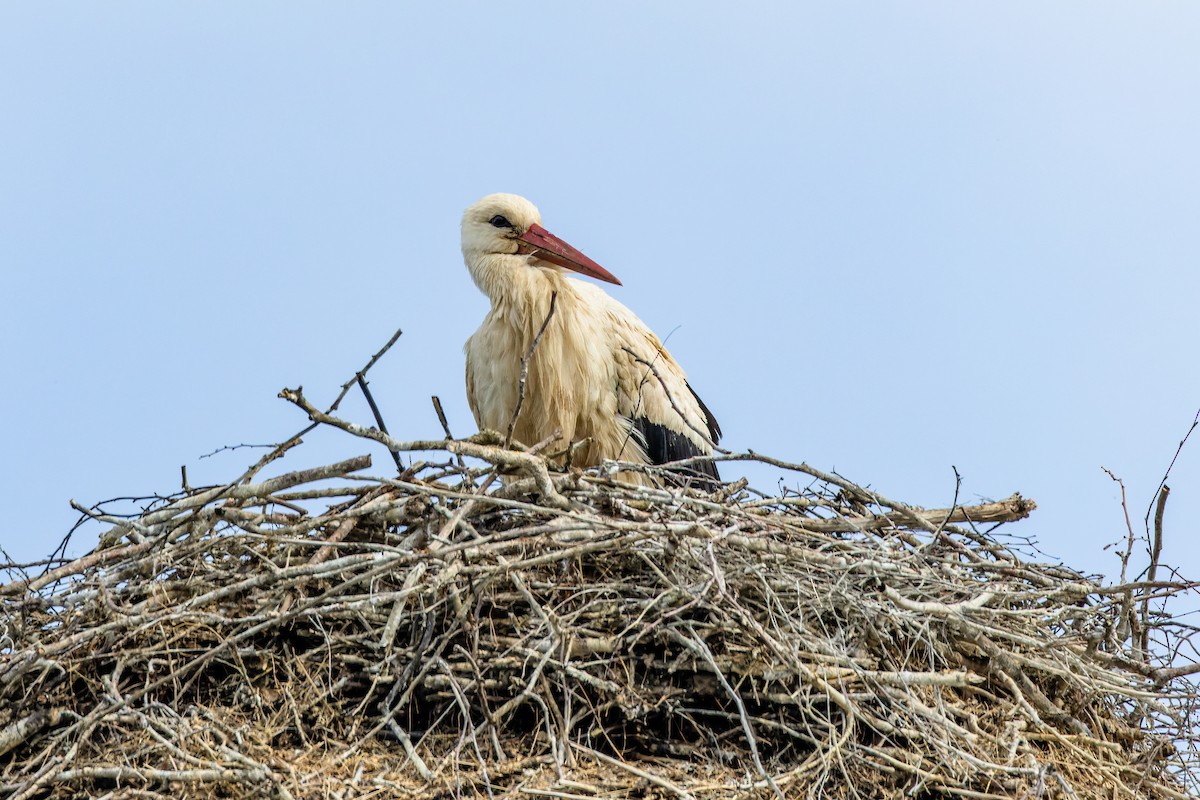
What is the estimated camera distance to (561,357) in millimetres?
4449

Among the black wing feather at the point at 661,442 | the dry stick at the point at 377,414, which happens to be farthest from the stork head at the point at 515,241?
the dry stick at the point at 377,414

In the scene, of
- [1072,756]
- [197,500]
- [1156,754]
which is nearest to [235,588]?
[197,500]

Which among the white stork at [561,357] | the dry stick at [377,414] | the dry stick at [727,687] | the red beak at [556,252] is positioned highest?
the red beak at [556,252]

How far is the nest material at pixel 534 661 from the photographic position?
2.93 metres

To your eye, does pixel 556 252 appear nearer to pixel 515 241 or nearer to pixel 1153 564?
pixel 515 241

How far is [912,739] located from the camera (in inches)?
120

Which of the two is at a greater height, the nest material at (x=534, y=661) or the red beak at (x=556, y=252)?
the red beak at (x=556, y=252)

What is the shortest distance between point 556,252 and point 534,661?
77.9 inches

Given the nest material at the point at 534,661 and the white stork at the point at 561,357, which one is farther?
the white stork at the point at 561,357

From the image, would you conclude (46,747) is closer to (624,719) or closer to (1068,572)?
(624,719)

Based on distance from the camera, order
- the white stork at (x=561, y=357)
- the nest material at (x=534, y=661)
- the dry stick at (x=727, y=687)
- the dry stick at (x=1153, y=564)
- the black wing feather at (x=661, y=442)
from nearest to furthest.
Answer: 1. the dry stick at (x=727, y=687)
2. the nest material at (x=534, y=661)
3. the dry stick at (x=1153, y=564)
4. the white stork at (x=561, y=357)
5. the black wing feather at (x=661, y=442)

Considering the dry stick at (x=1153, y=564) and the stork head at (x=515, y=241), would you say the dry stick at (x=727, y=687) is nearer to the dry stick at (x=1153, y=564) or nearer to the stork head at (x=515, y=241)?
the dry stick at (x=1153, y=564)

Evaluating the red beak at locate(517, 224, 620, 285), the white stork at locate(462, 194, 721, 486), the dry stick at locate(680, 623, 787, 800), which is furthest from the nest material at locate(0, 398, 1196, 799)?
the red beak at locate(517, 224, 620, 285)

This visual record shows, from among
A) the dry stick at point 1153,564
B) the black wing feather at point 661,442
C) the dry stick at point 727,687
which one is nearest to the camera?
the dry stick at point 727,687
